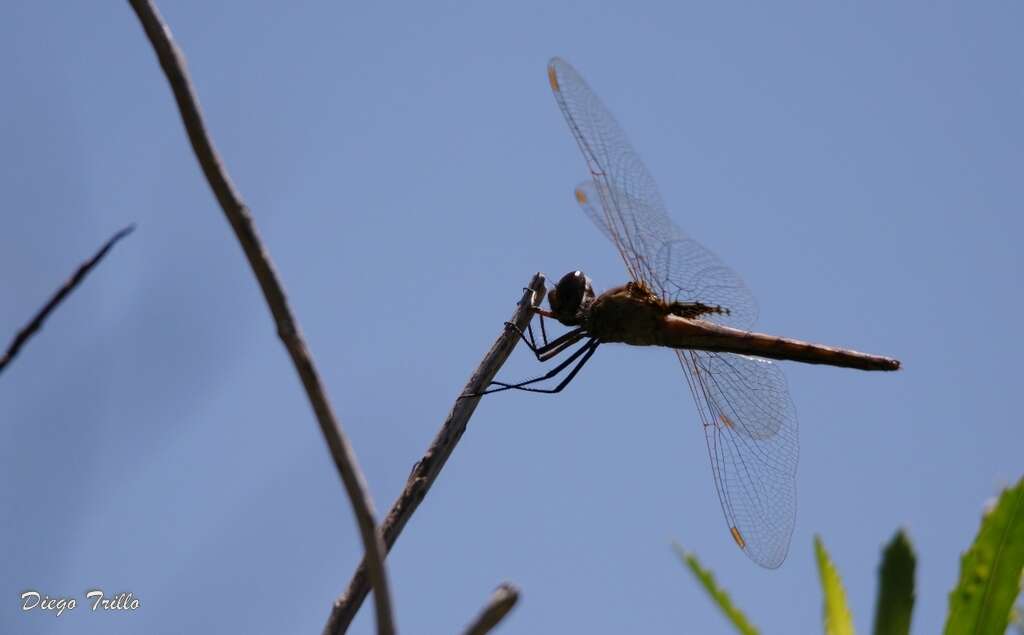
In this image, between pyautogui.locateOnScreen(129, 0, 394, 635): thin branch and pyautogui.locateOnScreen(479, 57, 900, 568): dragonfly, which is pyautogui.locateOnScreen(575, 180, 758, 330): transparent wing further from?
pyautogui.locateOnScreen(129, 0, 394, 635): thin branch

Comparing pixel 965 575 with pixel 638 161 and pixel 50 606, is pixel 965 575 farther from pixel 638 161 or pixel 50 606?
pixel 638 161

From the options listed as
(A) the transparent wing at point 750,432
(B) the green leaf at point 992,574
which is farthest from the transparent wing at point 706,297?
(B) the green leaf at point 992,574

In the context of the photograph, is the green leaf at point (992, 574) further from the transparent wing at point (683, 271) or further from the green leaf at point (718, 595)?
the transparent wing at point (683, 271)

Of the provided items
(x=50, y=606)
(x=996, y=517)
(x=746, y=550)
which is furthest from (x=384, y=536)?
(x=746, y=550)

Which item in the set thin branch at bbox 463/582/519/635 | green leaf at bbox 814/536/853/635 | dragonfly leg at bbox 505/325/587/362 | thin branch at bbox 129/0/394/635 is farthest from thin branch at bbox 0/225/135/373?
dragonfly leg at bbox 505/325/587/362

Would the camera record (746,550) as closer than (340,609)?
No

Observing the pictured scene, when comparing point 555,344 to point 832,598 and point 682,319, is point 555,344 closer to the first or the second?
point 682,319
